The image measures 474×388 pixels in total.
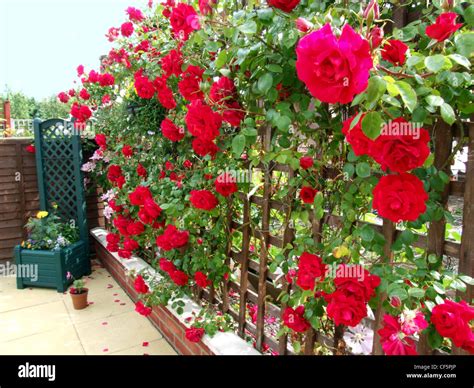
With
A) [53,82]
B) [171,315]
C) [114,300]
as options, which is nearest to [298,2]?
[171,315]

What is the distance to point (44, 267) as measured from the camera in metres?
3.59

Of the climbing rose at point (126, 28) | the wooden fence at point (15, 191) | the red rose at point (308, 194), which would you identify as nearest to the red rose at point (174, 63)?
the red rose at point (308, 194)

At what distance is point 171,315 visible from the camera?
8.00ft

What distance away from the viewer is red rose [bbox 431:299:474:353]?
0.85 m

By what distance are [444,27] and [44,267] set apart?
376cm

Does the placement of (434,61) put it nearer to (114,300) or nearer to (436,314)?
(436,314)

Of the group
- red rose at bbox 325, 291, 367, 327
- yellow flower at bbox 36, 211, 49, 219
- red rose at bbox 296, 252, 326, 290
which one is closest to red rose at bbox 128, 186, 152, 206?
red rose at bbox 296, 252, 326, 290

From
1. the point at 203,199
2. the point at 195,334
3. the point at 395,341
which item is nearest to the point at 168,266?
the point at 195,334

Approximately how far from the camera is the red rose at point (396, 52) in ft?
2.86

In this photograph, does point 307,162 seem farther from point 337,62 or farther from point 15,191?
point 15,191

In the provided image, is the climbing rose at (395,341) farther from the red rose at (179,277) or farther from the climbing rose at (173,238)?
the red rose at (179,277)

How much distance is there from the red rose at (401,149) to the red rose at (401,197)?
7cm

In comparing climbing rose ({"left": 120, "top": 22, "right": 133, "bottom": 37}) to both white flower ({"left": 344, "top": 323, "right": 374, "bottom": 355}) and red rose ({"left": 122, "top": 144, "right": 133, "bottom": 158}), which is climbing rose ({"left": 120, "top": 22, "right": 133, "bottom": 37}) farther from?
white flower ({"left": 344, "top": 323, "right": 374, "bottom": 355})

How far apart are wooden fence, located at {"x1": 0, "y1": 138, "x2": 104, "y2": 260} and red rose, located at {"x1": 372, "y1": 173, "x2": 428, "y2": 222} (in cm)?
426
